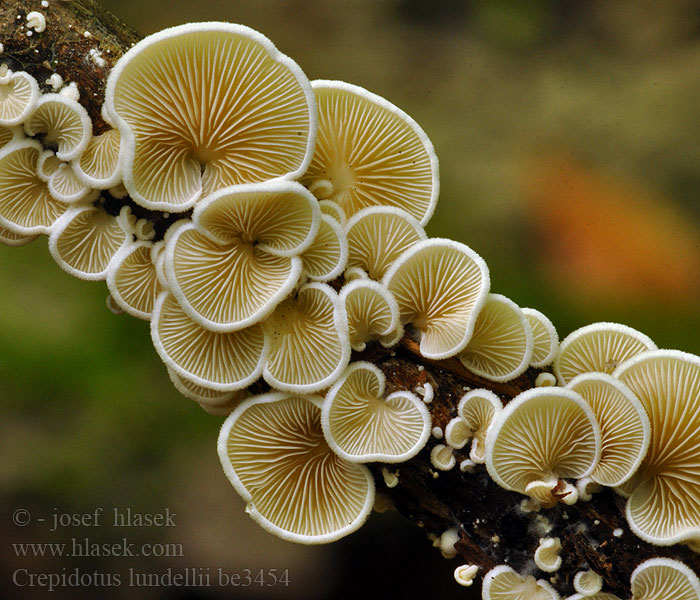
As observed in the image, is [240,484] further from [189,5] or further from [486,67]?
[189,5]

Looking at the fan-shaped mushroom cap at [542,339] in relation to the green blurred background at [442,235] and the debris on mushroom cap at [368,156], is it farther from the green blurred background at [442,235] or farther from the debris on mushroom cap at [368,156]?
the green blurred background at [442,235]

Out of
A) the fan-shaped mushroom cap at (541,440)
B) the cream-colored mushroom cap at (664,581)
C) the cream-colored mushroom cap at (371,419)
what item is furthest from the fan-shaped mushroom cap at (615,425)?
the cream-colored mushroom cap at (371,419)

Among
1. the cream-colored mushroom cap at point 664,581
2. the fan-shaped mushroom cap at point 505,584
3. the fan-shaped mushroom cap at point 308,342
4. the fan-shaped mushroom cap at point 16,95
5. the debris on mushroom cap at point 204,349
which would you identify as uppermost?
the fan-shaped mushroom cap at point 16,95

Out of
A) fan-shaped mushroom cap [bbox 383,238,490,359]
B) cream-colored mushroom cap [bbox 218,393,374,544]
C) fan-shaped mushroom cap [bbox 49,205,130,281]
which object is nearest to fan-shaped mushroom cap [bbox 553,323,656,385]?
fan-shaped mushroom cap [bbox 383,238,490,359]

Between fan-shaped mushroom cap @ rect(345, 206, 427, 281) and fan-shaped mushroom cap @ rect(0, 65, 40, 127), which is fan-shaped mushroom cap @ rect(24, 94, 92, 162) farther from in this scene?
fan-shaped mushroom cap @ rect(345, 206, 427, 281)

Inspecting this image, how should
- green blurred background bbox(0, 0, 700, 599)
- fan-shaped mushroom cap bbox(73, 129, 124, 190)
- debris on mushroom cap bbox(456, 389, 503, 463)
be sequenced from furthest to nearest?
green blurred background bbox(0, 0, 700, 599)
debris on mushroom cap bbox(456, 389, 503, 463)
fan-shaped mushroom cap bbox(73, 129, 124, 190)

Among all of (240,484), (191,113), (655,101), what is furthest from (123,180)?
(655,101)
